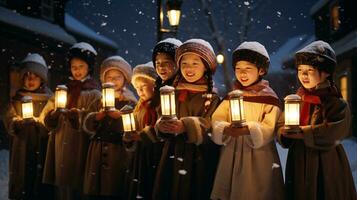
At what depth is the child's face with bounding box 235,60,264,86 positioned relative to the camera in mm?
4621

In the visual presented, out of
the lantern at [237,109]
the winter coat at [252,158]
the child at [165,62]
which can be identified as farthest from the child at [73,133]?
the lantern at [237,109]

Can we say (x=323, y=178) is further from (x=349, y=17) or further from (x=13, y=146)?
(x=349, y=17)

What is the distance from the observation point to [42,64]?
745 centimetres

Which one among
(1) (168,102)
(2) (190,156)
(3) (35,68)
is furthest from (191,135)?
(3) (35,68)

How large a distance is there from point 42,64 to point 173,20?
11.2ft

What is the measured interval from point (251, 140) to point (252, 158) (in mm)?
220

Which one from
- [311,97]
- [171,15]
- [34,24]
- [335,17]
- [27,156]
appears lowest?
[27,156]

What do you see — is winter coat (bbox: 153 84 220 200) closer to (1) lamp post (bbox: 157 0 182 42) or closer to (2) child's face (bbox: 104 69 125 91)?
(2) child's face (bbox: 104 69 125 91)

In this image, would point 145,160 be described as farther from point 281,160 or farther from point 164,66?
point 281,160

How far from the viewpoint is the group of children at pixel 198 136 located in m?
4.29

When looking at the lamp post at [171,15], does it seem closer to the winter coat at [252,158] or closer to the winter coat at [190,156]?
the winter coat at [190,156]

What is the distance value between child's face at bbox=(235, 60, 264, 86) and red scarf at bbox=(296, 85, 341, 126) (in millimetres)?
497

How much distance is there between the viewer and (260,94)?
4559 mm

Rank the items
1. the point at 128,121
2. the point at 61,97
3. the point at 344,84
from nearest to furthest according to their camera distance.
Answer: the point at 128,121
the point at 61,97
the point at 344,84
